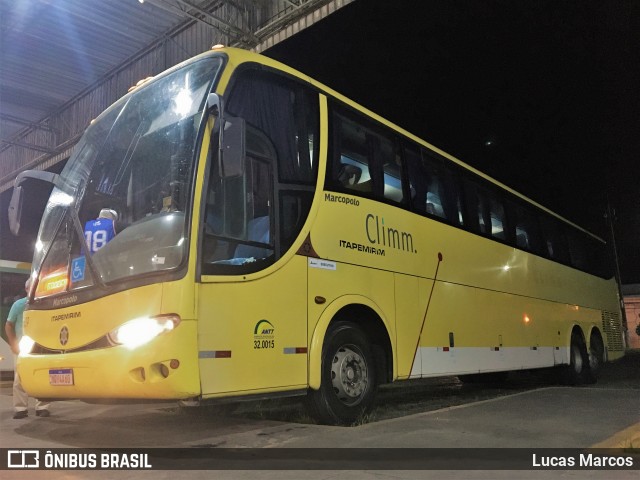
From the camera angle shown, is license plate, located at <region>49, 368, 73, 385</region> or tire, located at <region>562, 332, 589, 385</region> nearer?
license plate, located at <region>49, 368, 73, 385</region>

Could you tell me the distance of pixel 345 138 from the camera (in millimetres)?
6262

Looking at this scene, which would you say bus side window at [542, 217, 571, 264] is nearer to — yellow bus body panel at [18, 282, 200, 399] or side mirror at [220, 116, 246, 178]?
side mirror at [220, 116, 246, 178]

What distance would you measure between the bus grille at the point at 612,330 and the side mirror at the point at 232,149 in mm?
13775

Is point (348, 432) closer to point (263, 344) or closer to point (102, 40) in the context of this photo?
point (263, 344)

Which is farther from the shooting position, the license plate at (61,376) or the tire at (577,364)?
the tire at (577,364)

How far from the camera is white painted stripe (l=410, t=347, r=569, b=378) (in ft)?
22.8

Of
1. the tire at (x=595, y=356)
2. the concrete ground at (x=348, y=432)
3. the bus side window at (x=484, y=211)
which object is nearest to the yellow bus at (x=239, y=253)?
the concrete ground at (x=348, y=432)

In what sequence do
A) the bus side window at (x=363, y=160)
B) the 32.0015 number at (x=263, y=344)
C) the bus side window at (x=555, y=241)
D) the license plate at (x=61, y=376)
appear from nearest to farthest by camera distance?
the license plate at (x=61, y=376), the 32.0015 number at (x=263, y=344), the bus side window at (x=363, y=160), the bus side window at (x=555, y=241)

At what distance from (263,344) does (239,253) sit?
860 millimetres

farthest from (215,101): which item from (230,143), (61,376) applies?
(61,376)

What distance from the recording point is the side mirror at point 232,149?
4.28 metres

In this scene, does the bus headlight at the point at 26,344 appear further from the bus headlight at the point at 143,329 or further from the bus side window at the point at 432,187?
the bus side window at the point at 432,187

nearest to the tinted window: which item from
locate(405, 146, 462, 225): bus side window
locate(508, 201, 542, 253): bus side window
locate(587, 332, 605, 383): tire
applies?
locate(405, 146, 462, 225): bus side window

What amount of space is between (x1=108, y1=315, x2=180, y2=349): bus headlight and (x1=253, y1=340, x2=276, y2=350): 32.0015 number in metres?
0.84
